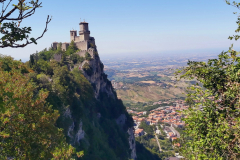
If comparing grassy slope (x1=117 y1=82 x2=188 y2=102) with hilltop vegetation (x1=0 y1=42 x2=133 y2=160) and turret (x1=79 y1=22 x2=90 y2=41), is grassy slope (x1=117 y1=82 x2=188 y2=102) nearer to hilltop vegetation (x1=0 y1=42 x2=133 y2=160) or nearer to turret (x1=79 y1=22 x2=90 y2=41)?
turret (x1=79 y1=22 x2=90 y2=41)

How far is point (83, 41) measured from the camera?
46.2m

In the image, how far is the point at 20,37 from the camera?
517 cm

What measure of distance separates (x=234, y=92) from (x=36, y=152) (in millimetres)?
10709

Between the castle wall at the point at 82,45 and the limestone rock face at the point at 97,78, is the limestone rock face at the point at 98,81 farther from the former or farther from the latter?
the castle wall at the point at 82,45

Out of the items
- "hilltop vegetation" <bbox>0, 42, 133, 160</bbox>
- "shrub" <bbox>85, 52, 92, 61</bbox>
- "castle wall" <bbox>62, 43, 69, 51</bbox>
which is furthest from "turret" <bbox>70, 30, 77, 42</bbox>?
"shrub" <bbox>85, 52, 92, 61</bbox>

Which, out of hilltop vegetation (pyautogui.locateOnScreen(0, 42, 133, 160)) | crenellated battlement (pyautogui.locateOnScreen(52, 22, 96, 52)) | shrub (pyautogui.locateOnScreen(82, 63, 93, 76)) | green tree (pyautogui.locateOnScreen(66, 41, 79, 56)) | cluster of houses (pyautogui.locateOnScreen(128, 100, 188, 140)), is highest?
crenellated battlement (pyautogui.locateOnScreen(52, 22, 96, 52))

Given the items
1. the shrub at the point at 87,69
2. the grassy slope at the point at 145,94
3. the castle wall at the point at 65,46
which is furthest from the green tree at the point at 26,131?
the grassy slope at the point at 145,94

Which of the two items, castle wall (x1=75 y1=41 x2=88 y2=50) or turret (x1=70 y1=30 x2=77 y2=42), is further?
turret (x1=70 y1=30 x2=77 y2=42)

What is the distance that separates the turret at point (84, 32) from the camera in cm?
4668

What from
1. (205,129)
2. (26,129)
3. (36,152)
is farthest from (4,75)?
(205,129)

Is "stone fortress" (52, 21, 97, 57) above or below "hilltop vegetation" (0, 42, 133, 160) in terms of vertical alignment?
above

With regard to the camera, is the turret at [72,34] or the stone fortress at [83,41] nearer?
the stone fortress at [83,41]

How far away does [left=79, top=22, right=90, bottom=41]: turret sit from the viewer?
46.7 meters

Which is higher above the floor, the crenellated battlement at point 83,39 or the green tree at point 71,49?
the crenellated battlement at point 83,39
